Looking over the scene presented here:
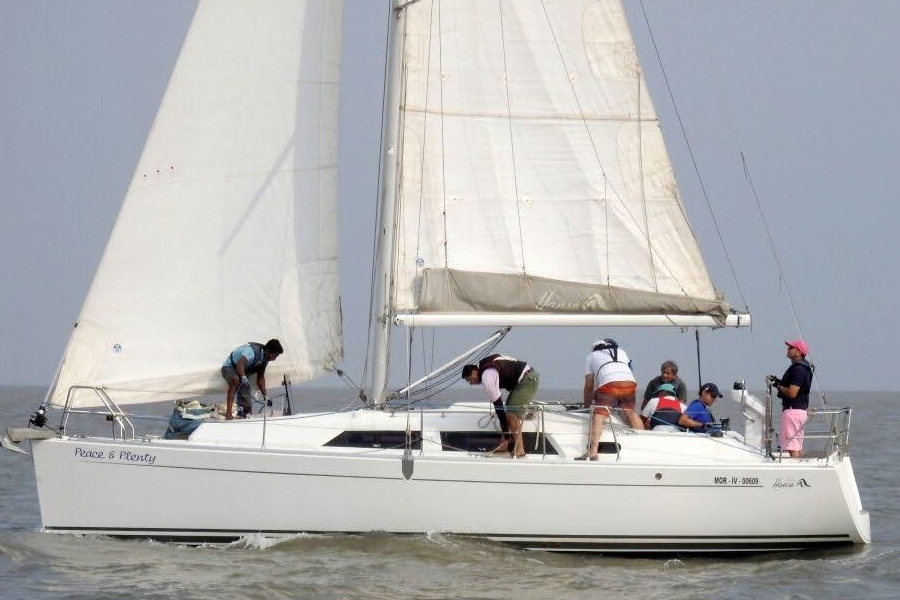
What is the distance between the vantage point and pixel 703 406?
14.9m

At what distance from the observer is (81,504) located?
544 inches

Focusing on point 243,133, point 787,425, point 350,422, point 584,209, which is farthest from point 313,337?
point 787,425

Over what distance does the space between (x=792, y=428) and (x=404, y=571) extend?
4.34m

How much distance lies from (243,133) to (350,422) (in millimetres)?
3465

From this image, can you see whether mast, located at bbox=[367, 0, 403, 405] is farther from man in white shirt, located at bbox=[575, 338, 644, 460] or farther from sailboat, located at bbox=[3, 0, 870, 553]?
man in white shirt, located at bbox=[575, 338, 644, 460]

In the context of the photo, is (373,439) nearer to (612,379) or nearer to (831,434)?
(612,379)

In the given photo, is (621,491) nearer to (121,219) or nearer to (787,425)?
(787,425)

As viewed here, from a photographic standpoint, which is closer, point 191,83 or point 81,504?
point 81,504

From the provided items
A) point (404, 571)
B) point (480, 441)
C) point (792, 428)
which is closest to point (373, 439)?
point (480, 441)

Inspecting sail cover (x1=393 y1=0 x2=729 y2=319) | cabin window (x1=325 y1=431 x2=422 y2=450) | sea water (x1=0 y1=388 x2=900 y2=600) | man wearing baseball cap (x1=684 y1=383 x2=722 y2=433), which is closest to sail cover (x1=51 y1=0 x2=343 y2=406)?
sail cover (x1=393 y1=0 x2=729 y2=319)

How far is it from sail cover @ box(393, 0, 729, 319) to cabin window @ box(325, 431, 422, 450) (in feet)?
4.80

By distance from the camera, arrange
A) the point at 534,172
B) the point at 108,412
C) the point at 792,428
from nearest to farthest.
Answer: the point at 792,428, the point at 108,412, the point at 534,172

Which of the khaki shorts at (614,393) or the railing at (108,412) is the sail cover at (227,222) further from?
the khaki shorts at (614,393)

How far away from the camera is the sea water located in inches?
482
